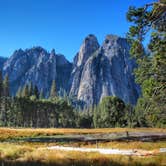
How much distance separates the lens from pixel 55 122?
140125 millimetres

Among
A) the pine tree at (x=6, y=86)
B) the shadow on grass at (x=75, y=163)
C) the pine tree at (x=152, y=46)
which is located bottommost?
the shadow on grass at (x=75, y=163)

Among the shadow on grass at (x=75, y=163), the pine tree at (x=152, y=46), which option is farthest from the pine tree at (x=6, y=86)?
the shadow on grass at (x=75, y=163)

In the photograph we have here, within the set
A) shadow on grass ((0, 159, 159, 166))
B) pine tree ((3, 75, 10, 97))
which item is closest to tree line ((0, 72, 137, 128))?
pine tree ((3, 75, 10, 97))

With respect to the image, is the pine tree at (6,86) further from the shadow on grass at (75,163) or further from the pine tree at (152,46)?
the shadow on grass at (75,163)

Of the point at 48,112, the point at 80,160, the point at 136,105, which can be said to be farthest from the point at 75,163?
the point at 48,112

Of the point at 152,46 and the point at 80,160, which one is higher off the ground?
the point at 152,46

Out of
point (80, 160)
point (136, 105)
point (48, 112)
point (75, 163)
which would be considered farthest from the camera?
point (48, 112)

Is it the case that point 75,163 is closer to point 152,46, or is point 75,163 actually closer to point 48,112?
point 152,46

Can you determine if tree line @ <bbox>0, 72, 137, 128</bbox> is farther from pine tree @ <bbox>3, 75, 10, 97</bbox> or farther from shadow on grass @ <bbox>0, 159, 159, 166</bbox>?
shadow on grass @ <bbox>0, 159, 159, 166</bbox>

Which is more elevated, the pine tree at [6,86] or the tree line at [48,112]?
the pine tree at [6,86]

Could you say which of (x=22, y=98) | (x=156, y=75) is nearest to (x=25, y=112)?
(x=22, y=98)

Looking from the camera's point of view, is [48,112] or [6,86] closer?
[6,86]

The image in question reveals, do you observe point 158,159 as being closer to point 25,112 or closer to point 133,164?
point 133,164

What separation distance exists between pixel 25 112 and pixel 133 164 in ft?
351
